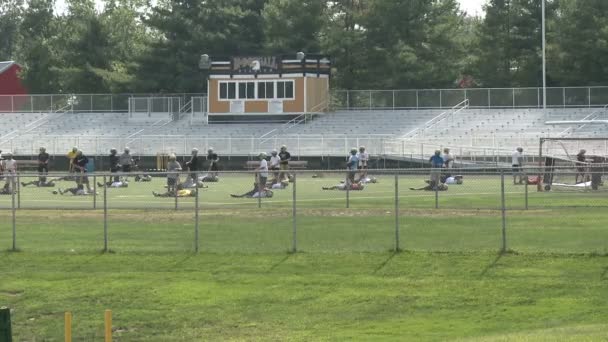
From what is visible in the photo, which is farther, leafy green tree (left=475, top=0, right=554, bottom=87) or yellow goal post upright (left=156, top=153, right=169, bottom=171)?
leafy green tree (left=475, top=0, right=554, bottom=87)

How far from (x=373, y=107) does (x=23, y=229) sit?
152 feet

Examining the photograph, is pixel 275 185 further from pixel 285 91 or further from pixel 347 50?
pixel 347 50

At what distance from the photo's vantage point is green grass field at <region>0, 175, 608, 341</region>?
63.8ft

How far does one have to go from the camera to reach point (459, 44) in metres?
79.7

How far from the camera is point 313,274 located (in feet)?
74.8

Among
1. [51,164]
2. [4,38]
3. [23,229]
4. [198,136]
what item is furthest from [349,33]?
[4,38]

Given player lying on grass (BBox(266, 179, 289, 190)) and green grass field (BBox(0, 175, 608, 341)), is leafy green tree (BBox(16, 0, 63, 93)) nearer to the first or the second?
player lying on grass (BBox(266, 179, 289, 190))

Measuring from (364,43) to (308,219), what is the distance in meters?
51.5

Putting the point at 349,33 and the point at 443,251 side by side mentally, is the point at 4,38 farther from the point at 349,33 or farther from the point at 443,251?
the point at 443,251

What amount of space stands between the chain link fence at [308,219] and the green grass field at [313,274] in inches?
3.5

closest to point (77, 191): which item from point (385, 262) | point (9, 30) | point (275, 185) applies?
point (275, 185)

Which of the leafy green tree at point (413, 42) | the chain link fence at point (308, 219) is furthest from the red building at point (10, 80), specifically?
the chain link fence at point (308, 219)

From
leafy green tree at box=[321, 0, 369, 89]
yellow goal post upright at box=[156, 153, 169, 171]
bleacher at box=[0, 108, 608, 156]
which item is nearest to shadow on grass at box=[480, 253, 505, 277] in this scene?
bleacher at box=[0, 108, 608, 156]

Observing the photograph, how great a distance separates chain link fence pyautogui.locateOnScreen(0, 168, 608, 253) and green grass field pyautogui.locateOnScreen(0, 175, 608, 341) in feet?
0.30
